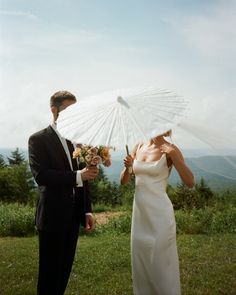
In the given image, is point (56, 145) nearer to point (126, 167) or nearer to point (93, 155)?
point (93, 155)

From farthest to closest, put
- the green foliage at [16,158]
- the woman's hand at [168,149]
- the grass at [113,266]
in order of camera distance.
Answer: the green foliage at [16,158] < the grass at [113,266] < the woman's hand at [168,149]

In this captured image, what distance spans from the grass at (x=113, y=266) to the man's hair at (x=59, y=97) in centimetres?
268

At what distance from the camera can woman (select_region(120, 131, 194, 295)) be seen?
14.7 ft

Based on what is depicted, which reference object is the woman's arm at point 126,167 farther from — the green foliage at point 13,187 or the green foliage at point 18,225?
the green foliage at point 13,187

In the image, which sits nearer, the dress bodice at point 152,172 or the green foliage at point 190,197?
the dress bodice at point 152,172

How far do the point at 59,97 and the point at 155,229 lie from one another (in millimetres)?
1476

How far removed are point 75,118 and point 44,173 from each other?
0.58 meters

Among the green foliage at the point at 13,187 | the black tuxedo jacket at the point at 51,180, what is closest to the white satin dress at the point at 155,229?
the black tuxedo jacket at the point at 51,180

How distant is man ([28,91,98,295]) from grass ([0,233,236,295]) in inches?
67.0

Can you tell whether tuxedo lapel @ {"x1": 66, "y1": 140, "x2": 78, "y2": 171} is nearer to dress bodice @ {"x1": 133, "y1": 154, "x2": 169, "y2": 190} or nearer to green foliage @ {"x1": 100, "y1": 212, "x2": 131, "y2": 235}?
dress bodice @ {"x1": 133, "y1": 154, "x2": 169, "y2": 190}

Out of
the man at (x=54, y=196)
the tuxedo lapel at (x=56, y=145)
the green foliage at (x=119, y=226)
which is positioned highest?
the tuxedo lapel at (x=56, y=145)

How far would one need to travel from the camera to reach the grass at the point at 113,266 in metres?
6.17

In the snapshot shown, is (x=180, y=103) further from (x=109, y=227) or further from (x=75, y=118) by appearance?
(x=109, y=227)

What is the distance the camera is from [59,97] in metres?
4.41
